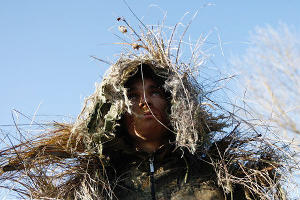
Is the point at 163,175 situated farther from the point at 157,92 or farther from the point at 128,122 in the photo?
the point at 157,92

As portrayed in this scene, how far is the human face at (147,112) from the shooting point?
3014mm

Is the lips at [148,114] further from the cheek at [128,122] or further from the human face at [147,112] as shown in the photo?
the cheek at [128,122]

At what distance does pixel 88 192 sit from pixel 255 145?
1.05 meters

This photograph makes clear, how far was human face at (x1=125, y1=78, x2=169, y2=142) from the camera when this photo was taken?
9.89 ft

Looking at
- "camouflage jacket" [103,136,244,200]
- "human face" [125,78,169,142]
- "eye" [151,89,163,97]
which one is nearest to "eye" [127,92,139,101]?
"human face" [125,78,169,142]

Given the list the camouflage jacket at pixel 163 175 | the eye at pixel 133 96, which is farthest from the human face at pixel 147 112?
the camouflage jacket at pixel 163 175

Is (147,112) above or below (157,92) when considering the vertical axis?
below

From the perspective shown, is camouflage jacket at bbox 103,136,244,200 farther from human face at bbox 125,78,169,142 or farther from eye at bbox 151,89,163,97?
eye at bbox 151,89,163,97

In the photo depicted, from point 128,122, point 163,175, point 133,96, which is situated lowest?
point 163,175

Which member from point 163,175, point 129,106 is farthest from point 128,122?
point 163,175

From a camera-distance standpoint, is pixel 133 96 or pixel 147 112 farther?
pixel 133 96

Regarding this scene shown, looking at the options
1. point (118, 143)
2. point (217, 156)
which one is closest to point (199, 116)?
point (217, 156)

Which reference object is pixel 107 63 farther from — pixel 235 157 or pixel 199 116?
pixel 235 157

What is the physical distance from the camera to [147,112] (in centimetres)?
302
